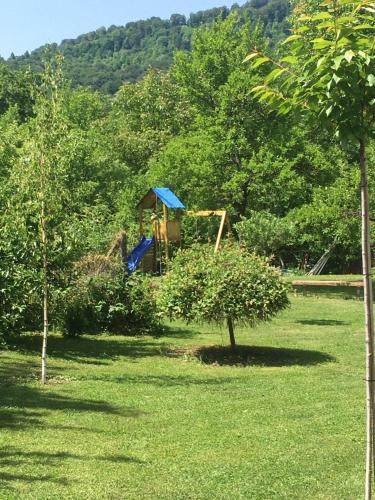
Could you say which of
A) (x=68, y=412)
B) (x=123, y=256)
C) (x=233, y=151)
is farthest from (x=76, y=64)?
(x=68, y=412)

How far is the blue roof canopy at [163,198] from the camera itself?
26.0 m

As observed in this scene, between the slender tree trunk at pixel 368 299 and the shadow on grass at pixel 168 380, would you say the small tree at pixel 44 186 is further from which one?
the slender tree trunk at pixel 368 299

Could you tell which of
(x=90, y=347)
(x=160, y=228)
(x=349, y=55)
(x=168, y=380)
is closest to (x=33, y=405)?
(x=168, y=380)

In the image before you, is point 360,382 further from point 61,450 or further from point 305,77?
point 305,77

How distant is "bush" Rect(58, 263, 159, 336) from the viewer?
16.2 meters

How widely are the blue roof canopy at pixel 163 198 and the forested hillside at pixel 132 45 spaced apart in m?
98.8

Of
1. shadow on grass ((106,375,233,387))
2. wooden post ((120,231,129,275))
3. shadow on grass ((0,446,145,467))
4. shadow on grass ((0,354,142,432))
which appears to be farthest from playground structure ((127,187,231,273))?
shadow on grass ((0,446,145,467))

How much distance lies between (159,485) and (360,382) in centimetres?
575

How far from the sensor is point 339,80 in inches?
128

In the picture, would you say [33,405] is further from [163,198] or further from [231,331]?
[163,198]

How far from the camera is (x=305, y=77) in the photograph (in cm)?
357

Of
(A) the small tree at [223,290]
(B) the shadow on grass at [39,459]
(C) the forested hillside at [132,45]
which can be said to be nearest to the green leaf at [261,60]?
(B) the shadow on grass at [39,459]

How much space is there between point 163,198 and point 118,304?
34.1 feet

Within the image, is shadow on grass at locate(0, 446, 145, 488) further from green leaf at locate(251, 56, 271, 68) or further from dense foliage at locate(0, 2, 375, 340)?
dense foliage at locate(0, 2, 375, 340)
